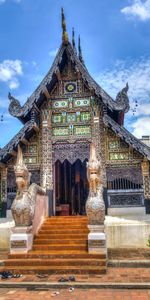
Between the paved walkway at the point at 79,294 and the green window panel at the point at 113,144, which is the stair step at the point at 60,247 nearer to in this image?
the paved walkway at the point at 79,294

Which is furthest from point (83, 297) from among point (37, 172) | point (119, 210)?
point (37, 172)

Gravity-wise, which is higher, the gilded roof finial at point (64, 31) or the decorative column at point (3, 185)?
the gilded roof finial at point (64, 31)

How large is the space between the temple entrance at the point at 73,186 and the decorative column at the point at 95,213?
6.03 meters

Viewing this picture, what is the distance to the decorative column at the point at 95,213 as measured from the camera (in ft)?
22.5

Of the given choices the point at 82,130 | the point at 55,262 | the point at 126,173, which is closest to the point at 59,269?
the point at 55,262

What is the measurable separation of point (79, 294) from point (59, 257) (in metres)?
1.90

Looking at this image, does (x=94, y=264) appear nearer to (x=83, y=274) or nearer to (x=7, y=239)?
(x=83, y=274)

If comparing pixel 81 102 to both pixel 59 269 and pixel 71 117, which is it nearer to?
pixel 71 117

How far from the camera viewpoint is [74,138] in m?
10.9

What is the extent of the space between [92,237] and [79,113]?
5.48 metres

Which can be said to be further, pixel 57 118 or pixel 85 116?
pixel 57 118

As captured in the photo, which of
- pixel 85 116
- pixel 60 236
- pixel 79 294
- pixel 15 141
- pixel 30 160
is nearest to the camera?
pixel 79 294

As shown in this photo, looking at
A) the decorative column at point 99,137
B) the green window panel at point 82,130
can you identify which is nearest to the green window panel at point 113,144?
the decorative column at point 99,137

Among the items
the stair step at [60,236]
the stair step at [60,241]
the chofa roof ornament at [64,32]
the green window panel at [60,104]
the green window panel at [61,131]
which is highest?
the chofa roof ornament at [64,32]
